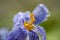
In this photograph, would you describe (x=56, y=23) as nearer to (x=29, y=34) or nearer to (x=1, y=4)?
(x=1, y=4)

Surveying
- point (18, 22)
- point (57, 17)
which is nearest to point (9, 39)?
point (18, 22)

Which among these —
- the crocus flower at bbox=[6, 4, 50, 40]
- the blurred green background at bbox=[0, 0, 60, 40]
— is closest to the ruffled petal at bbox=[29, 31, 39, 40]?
the crocus flower at bbox=[6, 4, 50, 40]

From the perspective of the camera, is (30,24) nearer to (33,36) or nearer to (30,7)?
(33,36)

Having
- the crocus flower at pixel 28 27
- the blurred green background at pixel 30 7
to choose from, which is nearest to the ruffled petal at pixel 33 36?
the crocus flower at pixel 28 27

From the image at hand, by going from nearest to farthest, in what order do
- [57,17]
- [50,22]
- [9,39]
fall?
[9,39]
[50,22]
[57,17]

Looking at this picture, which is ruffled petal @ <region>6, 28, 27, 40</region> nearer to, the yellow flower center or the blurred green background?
the yellow flower center

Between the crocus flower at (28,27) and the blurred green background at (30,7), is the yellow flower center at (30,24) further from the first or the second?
the blurred green background at (30,7)

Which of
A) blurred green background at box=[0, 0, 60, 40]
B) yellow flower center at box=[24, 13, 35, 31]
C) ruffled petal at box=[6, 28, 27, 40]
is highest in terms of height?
blurred green background at box=[0, 0, 60, 40]
